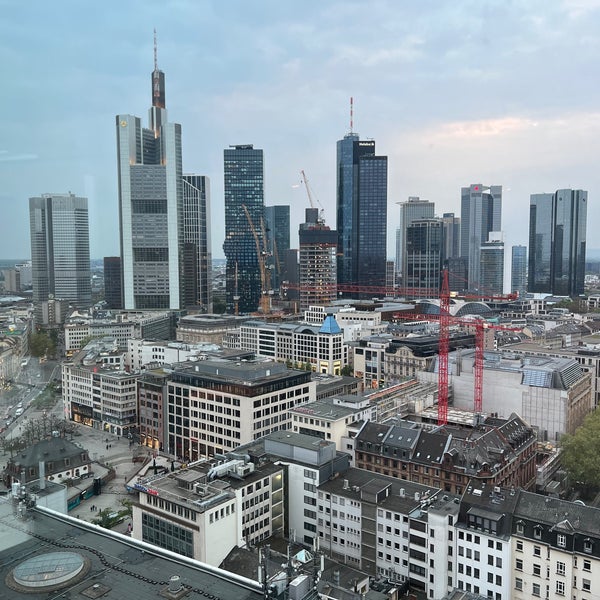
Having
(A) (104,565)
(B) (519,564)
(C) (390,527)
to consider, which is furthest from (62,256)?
(A) (104,565)

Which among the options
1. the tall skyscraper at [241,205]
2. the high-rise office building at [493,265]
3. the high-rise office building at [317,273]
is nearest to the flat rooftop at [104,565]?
the high-rise office building at [317,273]

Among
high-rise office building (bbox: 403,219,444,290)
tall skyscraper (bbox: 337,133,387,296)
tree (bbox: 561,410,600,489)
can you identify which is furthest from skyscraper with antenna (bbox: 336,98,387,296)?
tree (bbox: 561,410,600,489)

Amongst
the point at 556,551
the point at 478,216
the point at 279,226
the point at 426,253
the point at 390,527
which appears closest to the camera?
the point at 556,551

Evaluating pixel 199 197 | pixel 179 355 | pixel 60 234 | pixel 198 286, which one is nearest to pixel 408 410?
pixel 179 355

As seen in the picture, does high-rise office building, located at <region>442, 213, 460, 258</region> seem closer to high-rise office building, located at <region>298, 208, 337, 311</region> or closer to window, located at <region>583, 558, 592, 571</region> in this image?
high-rise office building, located at <region>298, 208, 337, 311</region>

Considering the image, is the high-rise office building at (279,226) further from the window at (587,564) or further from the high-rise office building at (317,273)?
the window at (587,564)

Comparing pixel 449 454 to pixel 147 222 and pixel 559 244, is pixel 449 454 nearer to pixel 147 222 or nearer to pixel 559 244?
pixel 147 222

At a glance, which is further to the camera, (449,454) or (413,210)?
(413,210)
